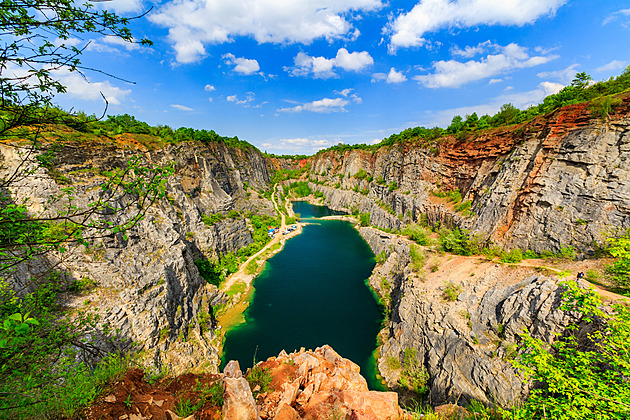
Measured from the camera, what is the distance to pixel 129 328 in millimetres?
15242

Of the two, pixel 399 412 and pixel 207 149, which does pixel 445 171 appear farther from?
pixel 207 149

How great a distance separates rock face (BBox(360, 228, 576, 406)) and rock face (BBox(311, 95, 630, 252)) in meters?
5.02

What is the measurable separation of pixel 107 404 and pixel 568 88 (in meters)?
35.3

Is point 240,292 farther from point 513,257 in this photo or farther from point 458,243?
point 513,257

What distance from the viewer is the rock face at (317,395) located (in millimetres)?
7281

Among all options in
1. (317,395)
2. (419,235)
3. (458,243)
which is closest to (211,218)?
(419,235)

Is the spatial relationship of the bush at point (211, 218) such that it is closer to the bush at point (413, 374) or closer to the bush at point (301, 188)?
the bush at point (413, 374)

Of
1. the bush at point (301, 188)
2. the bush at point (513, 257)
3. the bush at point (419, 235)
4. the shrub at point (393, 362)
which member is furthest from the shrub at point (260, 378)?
the bush at point (301, 188)

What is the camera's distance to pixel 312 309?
26.7 m

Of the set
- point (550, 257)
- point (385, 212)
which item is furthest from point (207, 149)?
point (550, 257)

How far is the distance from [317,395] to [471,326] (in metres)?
12.5

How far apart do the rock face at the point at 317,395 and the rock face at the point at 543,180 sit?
1822cm

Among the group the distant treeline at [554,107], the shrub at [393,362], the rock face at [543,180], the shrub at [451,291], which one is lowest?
the shrub at [393,362]

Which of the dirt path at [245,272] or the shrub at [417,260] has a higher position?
the shrub at [417,260]
